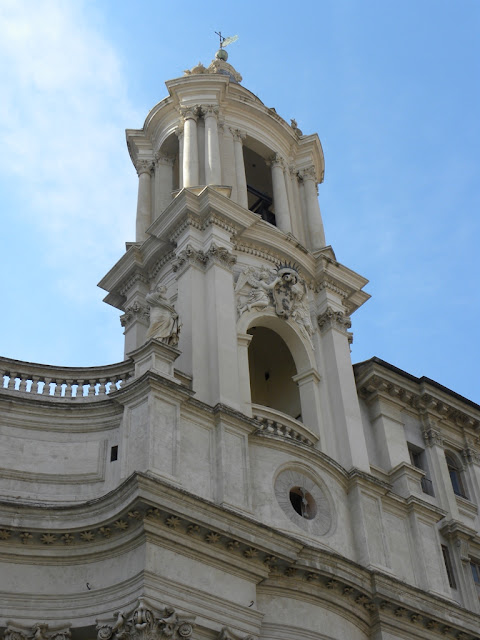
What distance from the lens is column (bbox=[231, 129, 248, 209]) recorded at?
2641 centimetres

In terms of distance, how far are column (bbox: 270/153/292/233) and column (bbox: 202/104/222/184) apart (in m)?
2.21

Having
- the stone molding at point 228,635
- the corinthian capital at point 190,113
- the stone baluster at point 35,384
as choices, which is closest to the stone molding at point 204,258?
the stone baluster at point 35,384

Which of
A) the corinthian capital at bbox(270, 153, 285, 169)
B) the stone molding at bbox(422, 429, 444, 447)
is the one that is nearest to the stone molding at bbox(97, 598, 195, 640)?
the stone molding at bbox(422, 429, 444, 447)

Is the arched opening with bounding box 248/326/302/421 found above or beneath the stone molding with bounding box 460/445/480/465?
above

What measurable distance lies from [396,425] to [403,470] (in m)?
2.11

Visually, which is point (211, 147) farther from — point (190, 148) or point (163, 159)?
point (163, 159)

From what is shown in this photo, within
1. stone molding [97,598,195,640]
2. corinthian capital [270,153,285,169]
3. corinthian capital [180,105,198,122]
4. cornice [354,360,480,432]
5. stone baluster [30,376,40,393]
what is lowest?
stone molding [97,598,195,640]

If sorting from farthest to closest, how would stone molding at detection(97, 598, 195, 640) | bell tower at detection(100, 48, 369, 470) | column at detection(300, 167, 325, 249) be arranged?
column at detection(300, 167, 325, 249) → bell tower at detection(100, 48, 369, 470) → stone molding at detection(97, 598, 195, 640)

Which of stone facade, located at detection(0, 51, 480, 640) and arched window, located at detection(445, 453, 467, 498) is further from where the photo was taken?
arched window, located at detection(445, 453, 467, 498)

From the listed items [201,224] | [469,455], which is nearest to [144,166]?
[201,224]

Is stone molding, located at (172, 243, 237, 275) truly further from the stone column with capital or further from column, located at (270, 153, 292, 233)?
the stone column with capital

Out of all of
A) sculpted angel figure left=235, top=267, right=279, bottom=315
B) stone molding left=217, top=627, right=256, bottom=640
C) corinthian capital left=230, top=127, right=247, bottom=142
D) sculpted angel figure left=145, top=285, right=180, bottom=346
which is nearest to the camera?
stone molding left=217, top=627, right=256, bottom=640

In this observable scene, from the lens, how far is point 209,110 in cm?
2773

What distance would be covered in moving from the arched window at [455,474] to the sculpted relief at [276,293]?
5.92 meters
